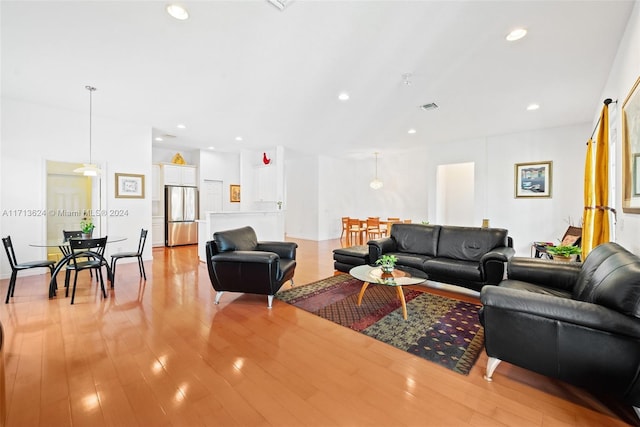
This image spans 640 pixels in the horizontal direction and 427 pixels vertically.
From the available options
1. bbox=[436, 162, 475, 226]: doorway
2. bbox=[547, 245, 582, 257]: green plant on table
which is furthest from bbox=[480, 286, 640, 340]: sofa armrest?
bbox=[436, 162, 475, 226]: doorway

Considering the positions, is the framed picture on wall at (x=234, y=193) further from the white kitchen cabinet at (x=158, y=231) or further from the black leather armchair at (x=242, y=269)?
the black leather armchair at (x=242, y=269)

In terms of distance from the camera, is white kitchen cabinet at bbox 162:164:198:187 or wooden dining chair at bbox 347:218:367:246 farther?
wooden dining chair at bbox 347:218:367:246

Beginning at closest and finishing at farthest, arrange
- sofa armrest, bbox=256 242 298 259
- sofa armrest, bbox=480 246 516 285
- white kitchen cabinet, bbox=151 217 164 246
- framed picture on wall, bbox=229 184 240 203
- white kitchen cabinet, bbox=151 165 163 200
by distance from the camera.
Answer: sofa armrest, bbox=480 246 516 285, sofa armrest, bbox=256 242 298 259, white kitchen cabinet, bbox=151 165 163 200, white kitchen cabinet, bbox=151 217 164 246, framed picture on wall, bbox=229 184 240 203

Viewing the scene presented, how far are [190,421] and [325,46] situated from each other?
3296mm

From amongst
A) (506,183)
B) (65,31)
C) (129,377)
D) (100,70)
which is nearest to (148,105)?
(100,70)

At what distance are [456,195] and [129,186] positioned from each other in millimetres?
8424

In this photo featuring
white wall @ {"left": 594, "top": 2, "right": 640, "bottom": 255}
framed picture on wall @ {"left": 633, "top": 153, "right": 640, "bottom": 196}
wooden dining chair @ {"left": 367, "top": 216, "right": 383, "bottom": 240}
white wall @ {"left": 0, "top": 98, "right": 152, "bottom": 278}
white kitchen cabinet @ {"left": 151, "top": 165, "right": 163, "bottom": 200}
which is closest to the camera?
framed picture on wall @ {"left": 633, "top": 153, "right": 640, "bottom": 196}

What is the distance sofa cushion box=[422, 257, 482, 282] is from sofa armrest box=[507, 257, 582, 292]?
579 mm

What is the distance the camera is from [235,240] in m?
3.50

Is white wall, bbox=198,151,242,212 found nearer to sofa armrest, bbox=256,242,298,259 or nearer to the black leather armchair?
sofa armrest, bbox=256,242,298,259

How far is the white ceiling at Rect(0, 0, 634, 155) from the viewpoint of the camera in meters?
2.40

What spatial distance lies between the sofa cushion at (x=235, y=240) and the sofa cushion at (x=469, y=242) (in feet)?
9.17

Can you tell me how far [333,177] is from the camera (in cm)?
956

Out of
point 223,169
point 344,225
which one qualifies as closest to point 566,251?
point 344,225
